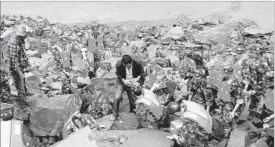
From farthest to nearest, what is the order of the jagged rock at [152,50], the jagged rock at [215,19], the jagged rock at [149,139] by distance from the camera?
the jagged rock at [215,19], the jagged rock at [152,50], the jagged rock at [149,139]

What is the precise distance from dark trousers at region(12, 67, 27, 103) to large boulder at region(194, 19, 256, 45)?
8052 mm

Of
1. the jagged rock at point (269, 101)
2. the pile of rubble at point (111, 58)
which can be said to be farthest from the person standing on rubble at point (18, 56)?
the jagged rock at point (269, 101)

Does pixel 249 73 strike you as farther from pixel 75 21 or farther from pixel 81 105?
pixel 75 21

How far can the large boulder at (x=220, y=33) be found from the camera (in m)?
13.3

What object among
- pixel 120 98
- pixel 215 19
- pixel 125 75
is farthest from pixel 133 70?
pixel 215 19

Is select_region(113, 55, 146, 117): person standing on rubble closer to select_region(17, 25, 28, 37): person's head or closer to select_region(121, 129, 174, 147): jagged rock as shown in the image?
select_region(121, 129, 174, 147): jagged rock

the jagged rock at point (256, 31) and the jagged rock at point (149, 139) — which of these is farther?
the jagged rock at point (256, 31)

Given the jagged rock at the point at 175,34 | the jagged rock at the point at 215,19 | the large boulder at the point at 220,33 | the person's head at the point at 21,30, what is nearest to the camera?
the person's head at the point at 21,30

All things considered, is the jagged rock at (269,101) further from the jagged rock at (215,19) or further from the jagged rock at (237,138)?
the jagged rock at (215,19)

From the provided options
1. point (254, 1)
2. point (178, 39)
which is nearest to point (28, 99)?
point (178, 39)

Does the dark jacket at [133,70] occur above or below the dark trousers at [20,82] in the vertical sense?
above

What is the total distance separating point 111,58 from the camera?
475 inches

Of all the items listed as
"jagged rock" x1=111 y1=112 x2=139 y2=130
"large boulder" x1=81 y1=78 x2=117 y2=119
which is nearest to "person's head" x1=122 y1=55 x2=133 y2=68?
"jagged rock" x1=111 y1=112 x2=139 y2=130

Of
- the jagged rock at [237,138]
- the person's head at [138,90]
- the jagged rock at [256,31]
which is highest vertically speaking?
the jagged rock at [256,31]
